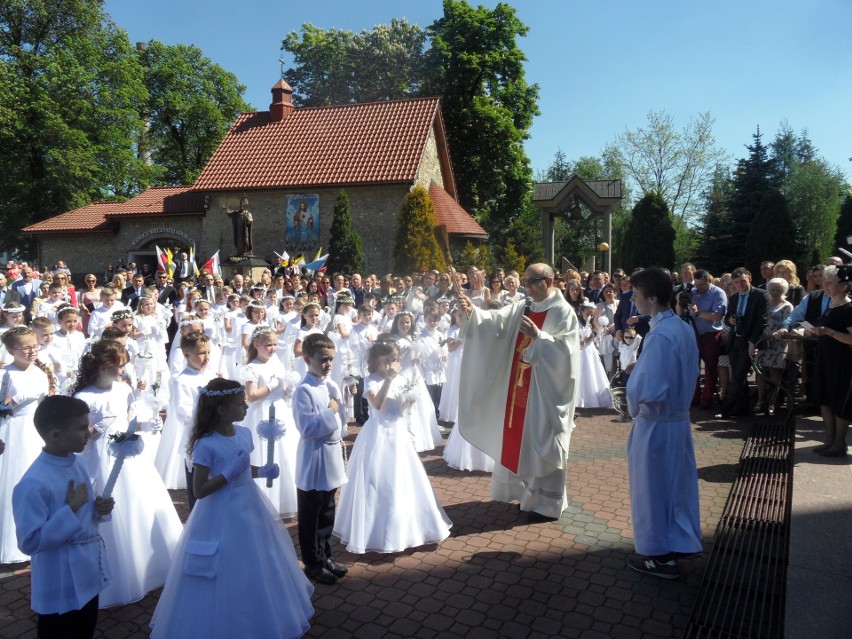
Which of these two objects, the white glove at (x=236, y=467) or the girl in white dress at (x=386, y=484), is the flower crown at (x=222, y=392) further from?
the girl in white dress at (x=386, y=484)

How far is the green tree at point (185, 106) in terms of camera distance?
43.0 meters

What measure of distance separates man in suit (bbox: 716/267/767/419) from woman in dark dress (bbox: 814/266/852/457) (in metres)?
2.13

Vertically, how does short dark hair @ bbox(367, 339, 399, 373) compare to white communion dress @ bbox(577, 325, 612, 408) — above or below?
above

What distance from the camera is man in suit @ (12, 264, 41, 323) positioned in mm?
13359

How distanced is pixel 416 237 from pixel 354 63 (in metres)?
23.1

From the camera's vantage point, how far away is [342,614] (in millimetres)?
4156

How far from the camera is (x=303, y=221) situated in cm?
2823

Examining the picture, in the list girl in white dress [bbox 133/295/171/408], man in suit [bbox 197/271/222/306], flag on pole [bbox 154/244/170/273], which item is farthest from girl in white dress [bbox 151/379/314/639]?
flag on pole [bbox 154/244/170/273]

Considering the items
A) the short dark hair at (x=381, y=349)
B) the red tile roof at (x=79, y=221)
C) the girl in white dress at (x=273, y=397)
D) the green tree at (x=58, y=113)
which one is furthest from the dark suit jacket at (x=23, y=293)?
the green tree at (x=58, y=113)

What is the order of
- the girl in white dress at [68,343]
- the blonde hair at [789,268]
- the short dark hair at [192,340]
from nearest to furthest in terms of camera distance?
the short dark hair at [192,340] < the girl in white dress at [68,343] < the blonde hair at [789,268]

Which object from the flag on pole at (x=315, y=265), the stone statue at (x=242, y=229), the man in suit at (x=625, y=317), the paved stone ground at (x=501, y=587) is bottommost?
the paved stone ground at (x=501, y=587)

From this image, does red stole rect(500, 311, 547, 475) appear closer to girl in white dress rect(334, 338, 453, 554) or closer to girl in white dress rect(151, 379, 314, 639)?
girl in white dress rect(334, 338, 453, 554)

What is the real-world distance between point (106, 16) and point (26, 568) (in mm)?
41605

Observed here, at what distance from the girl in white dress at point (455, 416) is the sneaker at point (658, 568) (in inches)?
77.6
